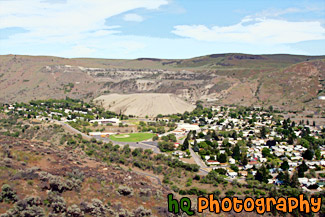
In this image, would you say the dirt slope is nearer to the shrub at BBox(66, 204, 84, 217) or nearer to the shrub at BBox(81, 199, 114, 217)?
the shrub at BBox(81, 199, 114, 217)

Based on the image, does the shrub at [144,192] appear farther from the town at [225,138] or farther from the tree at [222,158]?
the tree at [222,158]

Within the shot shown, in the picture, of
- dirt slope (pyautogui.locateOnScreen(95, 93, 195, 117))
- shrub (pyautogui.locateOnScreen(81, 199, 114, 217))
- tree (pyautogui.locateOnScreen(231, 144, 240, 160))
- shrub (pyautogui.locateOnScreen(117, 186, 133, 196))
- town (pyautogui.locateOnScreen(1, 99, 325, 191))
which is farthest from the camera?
dirt slope (pyautogui.locateOnScreen(95, 93, 195, 117))

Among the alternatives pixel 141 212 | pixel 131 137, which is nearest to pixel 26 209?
pixel 141 212

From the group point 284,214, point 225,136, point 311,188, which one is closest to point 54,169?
point 284,214

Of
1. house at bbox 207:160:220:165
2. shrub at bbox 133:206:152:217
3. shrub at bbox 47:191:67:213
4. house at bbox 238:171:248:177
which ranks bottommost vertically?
house at bbox 238:171:248:177

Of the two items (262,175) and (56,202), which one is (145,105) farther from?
(56,202)

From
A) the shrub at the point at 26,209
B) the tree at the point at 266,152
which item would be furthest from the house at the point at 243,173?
the shrub at the point at 26,209

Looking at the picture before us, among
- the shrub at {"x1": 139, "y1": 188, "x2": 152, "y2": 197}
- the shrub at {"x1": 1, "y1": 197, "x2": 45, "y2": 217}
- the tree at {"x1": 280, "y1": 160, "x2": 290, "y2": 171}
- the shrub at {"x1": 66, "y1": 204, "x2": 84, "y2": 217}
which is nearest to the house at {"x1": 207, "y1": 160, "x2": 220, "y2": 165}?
the tree at {"x1": 280, "y1": 160, "x2": 290, "y2": 171}

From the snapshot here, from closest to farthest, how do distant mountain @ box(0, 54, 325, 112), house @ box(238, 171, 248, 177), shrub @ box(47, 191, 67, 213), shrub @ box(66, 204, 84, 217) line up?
1. shrub @ box(66, 204, 84, 217)
2. shrub @ box(47, 191, 67, 213)
3. house @ box(238, 171, 248, 177)
4. distant mountain @ box(0, 54, 325, 112)
